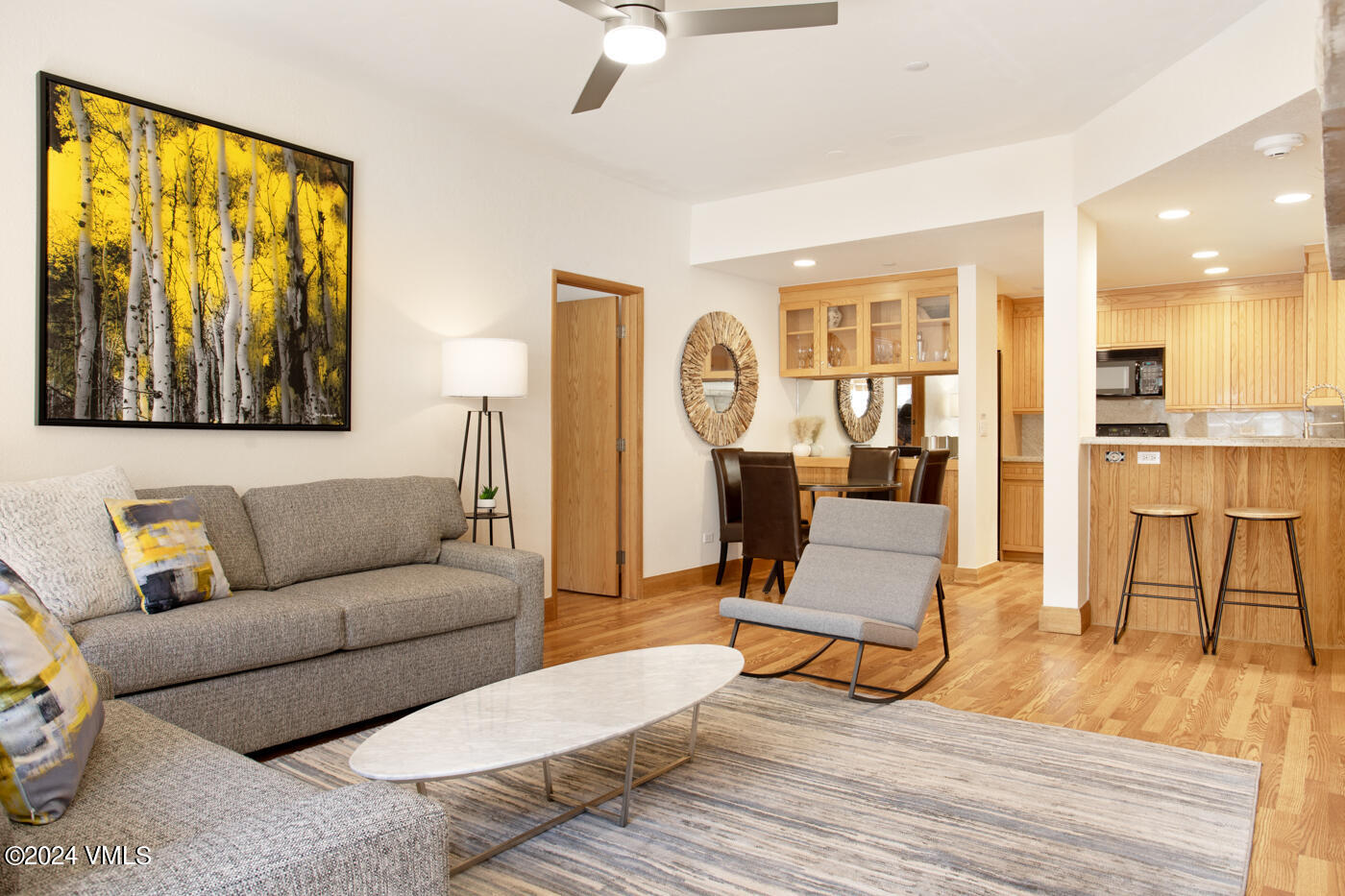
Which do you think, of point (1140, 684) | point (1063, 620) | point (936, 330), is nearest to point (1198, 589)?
point (1063, 620)

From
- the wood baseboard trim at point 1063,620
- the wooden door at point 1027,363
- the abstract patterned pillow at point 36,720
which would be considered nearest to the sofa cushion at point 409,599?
the abstract patterned pillow at point 36,720

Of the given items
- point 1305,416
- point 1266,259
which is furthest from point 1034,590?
point 1266,259

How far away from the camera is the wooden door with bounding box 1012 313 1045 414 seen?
745cm

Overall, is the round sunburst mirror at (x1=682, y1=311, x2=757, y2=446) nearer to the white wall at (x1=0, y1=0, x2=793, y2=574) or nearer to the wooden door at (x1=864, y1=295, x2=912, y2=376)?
the white wall at (x1=0, y1=0, x2=793, y2=574)

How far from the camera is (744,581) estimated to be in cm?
560

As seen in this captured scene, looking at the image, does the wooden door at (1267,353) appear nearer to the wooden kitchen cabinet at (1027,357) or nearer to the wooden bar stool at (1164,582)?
the wooden kitchen cabinet at (1027,357)

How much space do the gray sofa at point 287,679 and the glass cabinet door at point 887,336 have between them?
3821 mm

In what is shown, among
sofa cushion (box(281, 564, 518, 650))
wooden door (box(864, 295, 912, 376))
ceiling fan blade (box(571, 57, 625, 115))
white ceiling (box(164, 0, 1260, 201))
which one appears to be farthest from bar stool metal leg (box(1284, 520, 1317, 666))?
ceiling fan blade (box(571, 57, 625, 115))

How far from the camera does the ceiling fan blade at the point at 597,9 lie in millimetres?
2869

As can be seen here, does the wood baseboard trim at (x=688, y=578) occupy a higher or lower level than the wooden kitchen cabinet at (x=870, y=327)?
lower

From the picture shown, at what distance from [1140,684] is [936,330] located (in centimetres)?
331

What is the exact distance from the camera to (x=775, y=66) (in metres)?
3.83

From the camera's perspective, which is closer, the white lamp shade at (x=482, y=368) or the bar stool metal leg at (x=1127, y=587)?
the white lamp shade at (x=482, y=368)

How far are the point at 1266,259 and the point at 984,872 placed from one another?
5927 mm
